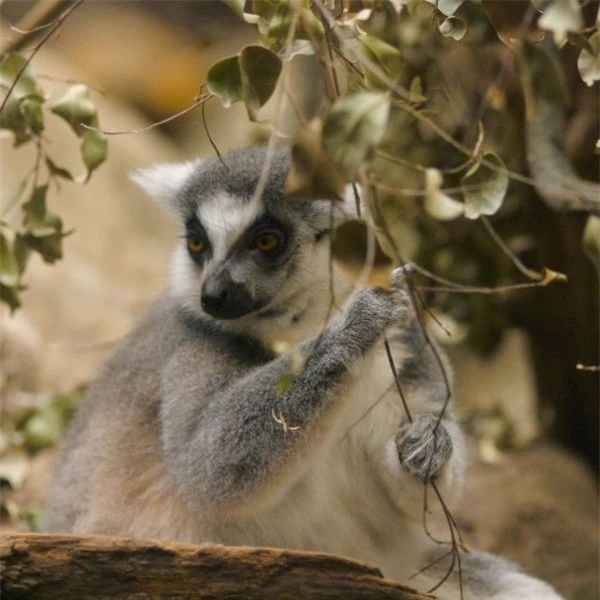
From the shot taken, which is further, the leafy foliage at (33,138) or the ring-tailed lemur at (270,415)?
the leafy foliage at (33,138)

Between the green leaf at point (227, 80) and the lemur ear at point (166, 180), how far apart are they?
1577 mm

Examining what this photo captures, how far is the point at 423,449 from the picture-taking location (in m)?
3.49

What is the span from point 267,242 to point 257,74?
1.26 m

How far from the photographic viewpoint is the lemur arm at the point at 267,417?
10.6ft

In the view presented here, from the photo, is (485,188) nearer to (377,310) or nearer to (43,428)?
(377,310)

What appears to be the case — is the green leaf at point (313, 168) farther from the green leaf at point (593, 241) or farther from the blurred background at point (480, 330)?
the blurred background at point (480, 330)

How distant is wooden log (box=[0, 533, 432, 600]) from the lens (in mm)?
2697

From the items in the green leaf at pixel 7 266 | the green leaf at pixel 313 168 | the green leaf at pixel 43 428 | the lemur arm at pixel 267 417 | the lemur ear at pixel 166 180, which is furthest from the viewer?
the green leaf at pixel 43 428

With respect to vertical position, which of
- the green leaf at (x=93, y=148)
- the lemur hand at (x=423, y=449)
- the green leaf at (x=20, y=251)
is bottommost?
the lemur hand at (x=423, y=449)

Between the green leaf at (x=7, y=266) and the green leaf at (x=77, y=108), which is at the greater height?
the green leaf at (x=77, y=108)

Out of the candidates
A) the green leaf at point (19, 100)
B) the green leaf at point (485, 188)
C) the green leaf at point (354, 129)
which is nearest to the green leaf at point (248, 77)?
the green leaf at point (354, 129)

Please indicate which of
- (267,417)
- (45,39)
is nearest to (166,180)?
(45,39)

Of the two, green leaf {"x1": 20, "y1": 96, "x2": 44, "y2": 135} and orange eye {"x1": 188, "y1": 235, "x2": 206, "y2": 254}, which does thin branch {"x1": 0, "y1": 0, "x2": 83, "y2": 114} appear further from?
orange eye {"x1": 188, "y1": 235, "x2": 206, "y2": 254}

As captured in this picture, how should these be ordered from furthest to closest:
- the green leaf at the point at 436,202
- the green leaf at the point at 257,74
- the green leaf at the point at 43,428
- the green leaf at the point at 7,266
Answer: the green leaf at the point at 43,428
the green leaf at the point at 7,266
the green leaf at the point at 257,74
the green leaf at the point at 436,202
